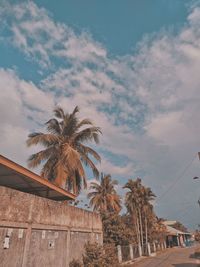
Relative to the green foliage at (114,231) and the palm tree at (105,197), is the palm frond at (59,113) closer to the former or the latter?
the green foliage at (114,231)

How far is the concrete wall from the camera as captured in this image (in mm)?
7730

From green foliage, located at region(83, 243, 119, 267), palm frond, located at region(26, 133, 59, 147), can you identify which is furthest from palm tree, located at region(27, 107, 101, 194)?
green foliage, located at region(83, 243, 119, 267)

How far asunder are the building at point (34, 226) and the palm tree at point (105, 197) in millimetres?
23530

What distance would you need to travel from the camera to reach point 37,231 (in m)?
9.37

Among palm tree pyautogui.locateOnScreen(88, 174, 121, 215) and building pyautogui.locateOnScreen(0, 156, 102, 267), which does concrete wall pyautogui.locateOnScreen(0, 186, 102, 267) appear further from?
palm tree pyautogui.locateOnScreen(88, 174, 121, 215)

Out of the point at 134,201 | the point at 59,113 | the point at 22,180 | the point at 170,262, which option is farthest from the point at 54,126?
the point at 134,201

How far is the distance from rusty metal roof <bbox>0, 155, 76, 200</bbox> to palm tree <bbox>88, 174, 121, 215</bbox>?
74.5 ft

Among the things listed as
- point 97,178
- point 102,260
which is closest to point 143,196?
point 97,178

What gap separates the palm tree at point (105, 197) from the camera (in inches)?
1473

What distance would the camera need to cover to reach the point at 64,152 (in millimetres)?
17188

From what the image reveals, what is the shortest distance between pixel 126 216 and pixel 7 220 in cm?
3589

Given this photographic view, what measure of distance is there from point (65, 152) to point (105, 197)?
2306 centimetres

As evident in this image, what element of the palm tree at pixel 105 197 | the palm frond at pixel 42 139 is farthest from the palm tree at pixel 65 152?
the palm tree at pixel 105 197

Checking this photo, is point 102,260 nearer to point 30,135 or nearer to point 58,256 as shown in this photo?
point 58,256
